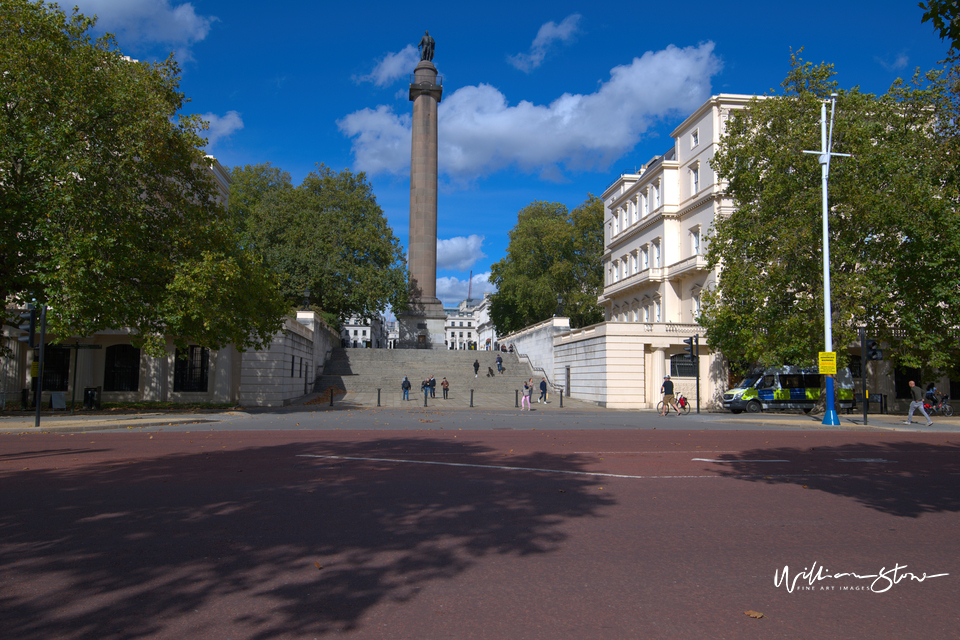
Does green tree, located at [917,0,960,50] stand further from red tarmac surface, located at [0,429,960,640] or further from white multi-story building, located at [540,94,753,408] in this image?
white multi-story building, located at [540,94,753,408]

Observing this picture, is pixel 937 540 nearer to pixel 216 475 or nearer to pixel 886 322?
pixel 216 475

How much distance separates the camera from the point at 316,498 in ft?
26.1

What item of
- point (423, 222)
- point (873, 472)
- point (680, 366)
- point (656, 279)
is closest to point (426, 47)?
point (423, 222)

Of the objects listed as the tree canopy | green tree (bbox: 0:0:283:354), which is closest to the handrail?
the tree canopy

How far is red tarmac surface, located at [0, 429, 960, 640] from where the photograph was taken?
425cm

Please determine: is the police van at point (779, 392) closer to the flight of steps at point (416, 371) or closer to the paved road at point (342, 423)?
the paved road at point (342, 423)

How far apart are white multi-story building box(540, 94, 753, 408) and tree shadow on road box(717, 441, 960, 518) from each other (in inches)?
740

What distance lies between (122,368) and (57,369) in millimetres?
2901

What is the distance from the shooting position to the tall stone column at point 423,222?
57.6 meters

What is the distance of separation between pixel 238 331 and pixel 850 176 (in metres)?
24.6

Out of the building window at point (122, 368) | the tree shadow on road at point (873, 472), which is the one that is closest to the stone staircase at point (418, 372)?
the building window at point (122, 368)

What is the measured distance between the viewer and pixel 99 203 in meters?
20.8

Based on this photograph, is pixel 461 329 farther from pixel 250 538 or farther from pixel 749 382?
pixel 250 538

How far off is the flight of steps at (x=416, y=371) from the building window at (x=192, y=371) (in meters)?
9.16
